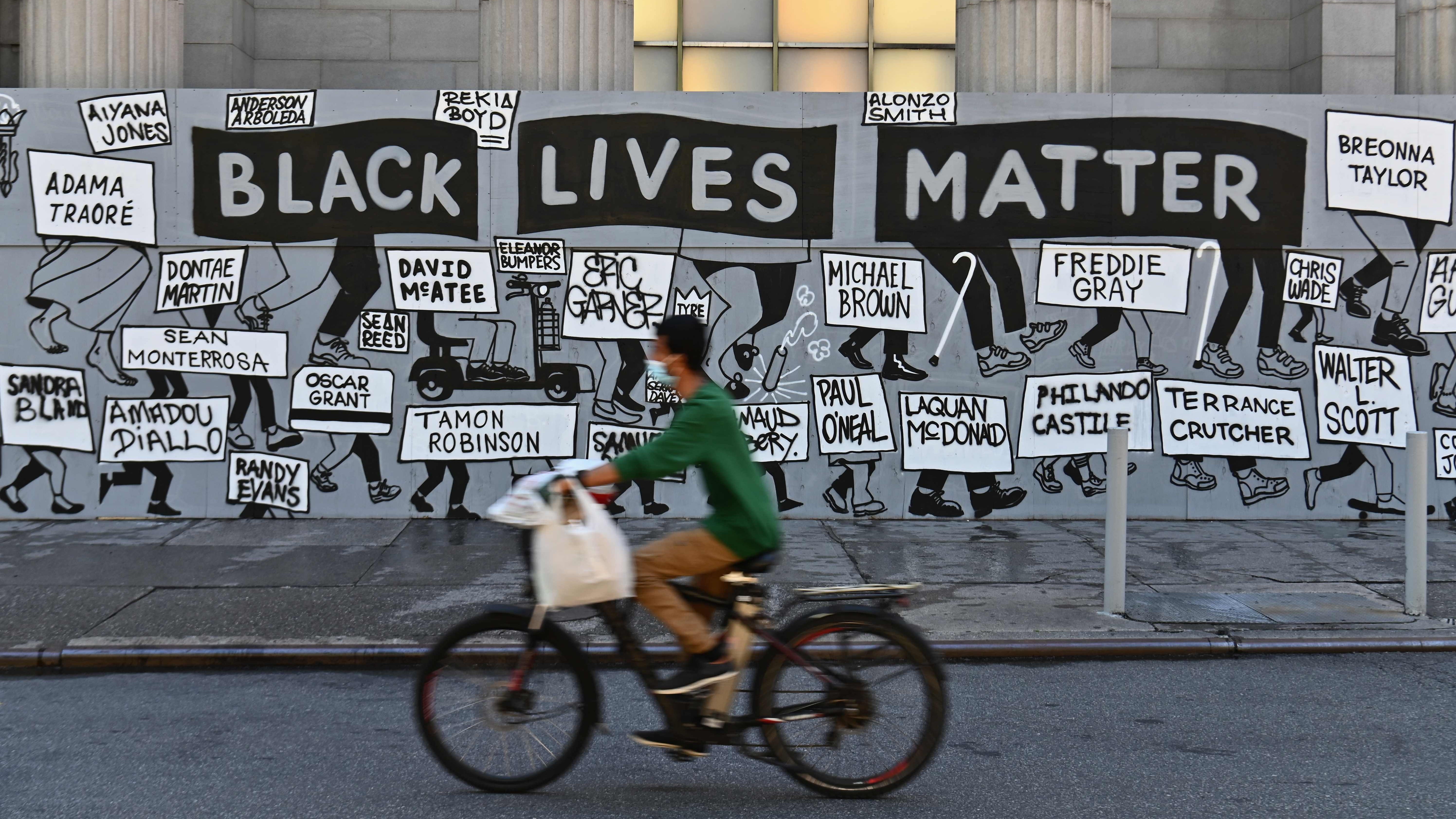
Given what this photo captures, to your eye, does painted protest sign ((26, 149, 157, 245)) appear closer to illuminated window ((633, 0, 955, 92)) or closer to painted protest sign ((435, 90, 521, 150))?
painted protest sign ((435, 90, 521, 150))

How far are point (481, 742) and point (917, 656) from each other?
161 centimetres

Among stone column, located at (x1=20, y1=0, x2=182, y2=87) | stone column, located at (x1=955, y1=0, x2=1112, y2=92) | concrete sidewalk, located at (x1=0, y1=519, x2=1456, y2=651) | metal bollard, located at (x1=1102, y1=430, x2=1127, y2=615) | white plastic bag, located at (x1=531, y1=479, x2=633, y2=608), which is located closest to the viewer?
white plastic bag, located at (x1=531, y1=479, x2=633, y2=608)

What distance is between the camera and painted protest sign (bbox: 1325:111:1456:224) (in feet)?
34.5

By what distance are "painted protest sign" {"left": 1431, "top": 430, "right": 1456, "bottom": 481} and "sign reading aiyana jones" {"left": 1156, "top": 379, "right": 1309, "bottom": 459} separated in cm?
113

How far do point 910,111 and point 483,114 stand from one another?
363cm

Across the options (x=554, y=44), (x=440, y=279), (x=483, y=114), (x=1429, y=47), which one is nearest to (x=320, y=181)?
(x=440, y=279)

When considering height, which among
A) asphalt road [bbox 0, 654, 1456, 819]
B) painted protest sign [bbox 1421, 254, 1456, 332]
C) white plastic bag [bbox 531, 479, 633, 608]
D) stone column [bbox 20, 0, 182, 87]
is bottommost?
asphalt road [bbox 0, 654, 1456, 819]

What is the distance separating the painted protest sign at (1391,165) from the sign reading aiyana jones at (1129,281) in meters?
1.43

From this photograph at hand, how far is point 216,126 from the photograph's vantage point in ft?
33.6

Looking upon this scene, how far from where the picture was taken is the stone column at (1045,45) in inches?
448

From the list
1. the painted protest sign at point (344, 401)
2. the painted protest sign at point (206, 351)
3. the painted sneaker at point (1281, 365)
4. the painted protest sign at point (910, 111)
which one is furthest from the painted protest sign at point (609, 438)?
the painted sneaker at point (1281, 365)

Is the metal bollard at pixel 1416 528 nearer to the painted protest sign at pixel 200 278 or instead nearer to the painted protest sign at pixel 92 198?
the painted protest sign at pixel 200 278

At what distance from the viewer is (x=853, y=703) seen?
436cm

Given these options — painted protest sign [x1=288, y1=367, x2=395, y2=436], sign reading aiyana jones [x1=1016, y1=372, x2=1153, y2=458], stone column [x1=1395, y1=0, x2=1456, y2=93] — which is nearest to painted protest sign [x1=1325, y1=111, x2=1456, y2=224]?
stone column [x1=1395, y1=0, x2=1456, y2=93]
